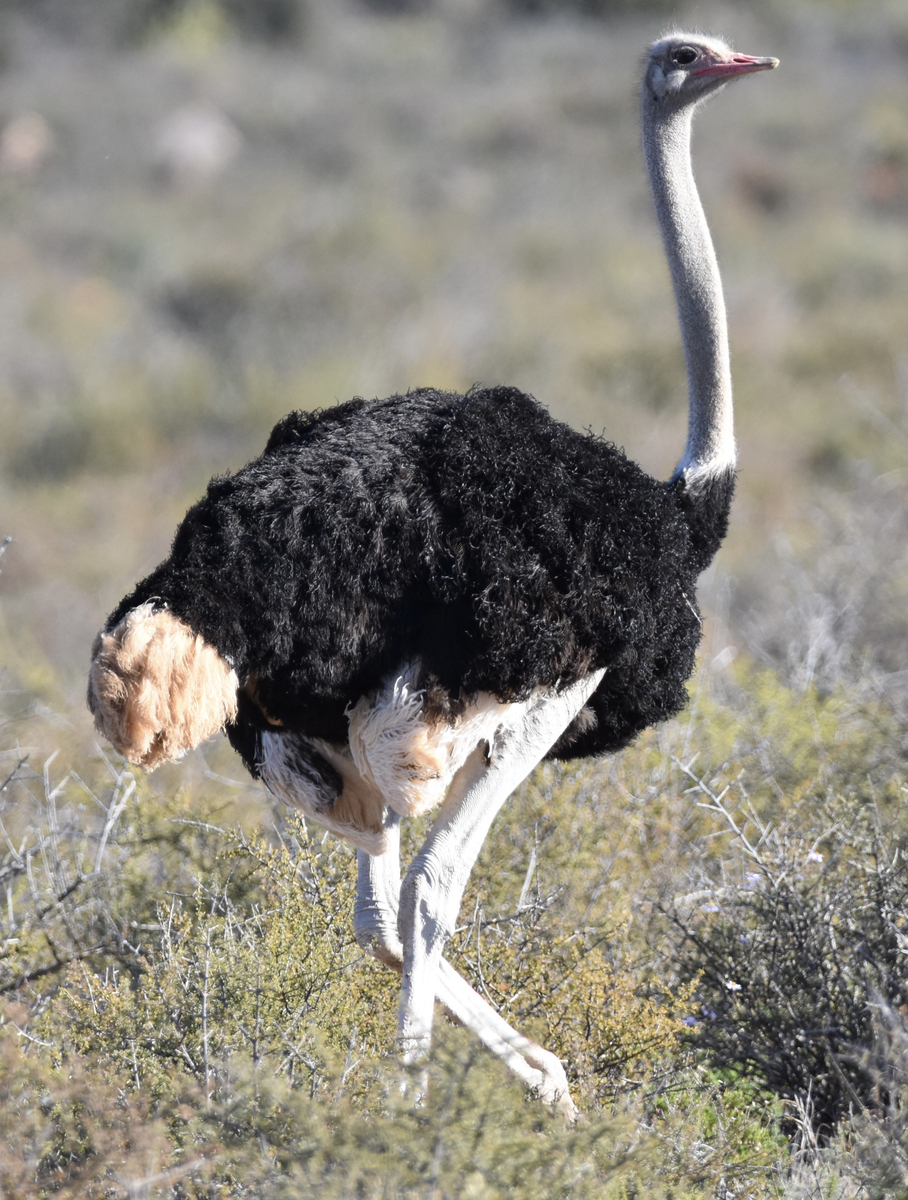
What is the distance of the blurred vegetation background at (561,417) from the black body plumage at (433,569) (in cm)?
65

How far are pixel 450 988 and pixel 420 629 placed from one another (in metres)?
0.79

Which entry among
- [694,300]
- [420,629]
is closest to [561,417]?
[694,300]

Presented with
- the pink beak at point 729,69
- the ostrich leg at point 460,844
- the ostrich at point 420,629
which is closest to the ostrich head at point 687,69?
the pink beak at point 729,69

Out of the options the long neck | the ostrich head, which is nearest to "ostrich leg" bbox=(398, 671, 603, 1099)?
the long neck

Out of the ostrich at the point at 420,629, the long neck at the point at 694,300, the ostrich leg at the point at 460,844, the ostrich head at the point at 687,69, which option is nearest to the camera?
the ostrich at the point at 420,629

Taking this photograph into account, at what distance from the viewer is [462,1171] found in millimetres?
2205

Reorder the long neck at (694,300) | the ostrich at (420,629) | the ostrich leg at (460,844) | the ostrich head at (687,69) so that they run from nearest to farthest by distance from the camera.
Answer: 1. the ostrich at (420,629)
2. the ostrich leg at (460,844)
3. the long neck at (694,300)
4. the ostrich head at (687,69)

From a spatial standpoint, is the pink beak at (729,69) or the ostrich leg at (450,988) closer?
the ostrich leg at (450,988)

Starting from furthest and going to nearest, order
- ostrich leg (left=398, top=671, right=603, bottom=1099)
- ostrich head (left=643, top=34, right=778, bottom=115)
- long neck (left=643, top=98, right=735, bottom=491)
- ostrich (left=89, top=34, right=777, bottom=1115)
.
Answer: ostrich head (left=643, top=34, right=778, bottom=115) → long neck (left=643, top=98, right=735, bottom=491) → ostrich leg (left=398, top=671, right=603, bottom=1099) → ostrich (left=89, top=34, right=777, bottom=1115)

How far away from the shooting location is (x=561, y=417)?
11203 millimetres

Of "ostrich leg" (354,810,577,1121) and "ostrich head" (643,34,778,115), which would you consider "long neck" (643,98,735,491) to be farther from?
"ostrich leg" (354,810,577,1121)

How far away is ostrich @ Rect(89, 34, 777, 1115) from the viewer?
2604mm

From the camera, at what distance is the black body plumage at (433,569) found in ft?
8.63

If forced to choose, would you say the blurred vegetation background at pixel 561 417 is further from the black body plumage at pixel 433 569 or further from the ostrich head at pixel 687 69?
the ostrich head at pixel 687 69
